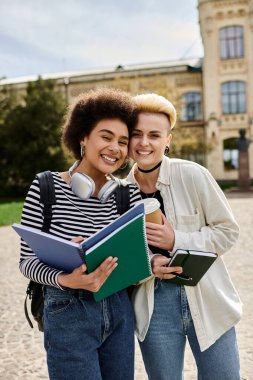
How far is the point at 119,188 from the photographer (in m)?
2.24

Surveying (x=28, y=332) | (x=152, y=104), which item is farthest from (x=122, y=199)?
(x=28, y=332)

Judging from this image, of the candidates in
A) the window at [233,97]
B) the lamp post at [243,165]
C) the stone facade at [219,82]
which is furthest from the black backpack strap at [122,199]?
the window at [233,97]

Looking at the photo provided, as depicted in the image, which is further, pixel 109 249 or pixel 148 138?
pixel 148 138

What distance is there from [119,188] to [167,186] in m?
0.31

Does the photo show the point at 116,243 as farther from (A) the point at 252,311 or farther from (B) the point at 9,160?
(B) the point at 9,160

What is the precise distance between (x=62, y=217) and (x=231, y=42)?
31.9 meters

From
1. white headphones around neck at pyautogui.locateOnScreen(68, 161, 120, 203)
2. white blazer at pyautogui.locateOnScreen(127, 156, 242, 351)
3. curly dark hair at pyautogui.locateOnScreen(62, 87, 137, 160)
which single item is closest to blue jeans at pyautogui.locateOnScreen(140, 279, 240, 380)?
white blazer at pyautogui.locateOnScreen(127, 156, 242, 351)

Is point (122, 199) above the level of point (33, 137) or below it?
below

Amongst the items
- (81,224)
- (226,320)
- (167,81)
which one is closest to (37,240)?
(81,224)

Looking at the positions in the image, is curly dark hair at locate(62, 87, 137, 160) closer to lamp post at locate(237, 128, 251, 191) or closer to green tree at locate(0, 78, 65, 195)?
lamp post at locate(237, 128, 251, 191)

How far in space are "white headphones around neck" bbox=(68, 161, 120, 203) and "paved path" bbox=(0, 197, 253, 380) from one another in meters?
2.31

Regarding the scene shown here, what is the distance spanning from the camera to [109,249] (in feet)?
6.04

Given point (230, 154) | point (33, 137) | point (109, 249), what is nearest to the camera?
point (109, 249)

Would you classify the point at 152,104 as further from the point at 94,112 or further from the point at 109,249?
the point at 109,249
